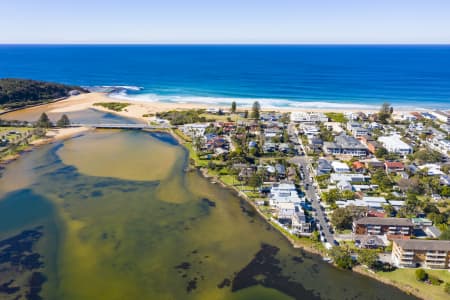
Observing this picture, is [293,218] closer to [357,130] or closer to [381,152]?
[381,152]

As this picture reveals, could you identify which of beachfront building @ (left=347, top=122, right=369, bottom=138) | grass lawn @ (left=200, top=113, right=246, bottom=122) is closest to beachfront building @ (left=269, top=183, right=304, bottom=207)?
beachfront building @ (left=347, top=122, right=369, bottom=138)

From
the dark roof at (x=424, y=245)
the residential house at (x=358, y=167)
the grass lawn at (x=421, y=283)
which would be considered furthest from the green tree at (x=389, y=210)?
the residential house at (x=358, y=167)

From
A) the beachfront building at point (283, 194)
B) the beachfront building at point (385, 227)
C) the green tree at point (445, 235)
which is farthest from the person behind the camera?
the beachfront building at point (283, 194)

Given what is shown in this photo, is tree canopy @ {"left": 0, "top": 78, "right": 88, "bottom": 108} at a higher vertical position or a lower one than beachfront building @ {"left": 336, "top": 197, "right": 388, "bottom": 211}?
higher

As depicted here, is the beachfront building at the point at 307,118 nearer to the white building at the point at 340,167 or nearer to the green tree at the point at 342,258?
the white building at the point at 340,167

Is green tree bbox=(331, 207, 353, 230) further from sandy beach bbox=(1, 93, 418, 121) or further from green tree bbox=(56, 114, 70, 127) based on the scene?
green tree bbox=(56, 114, 70, 127)

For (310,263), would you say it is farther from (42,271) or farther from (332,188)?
(42,271)
